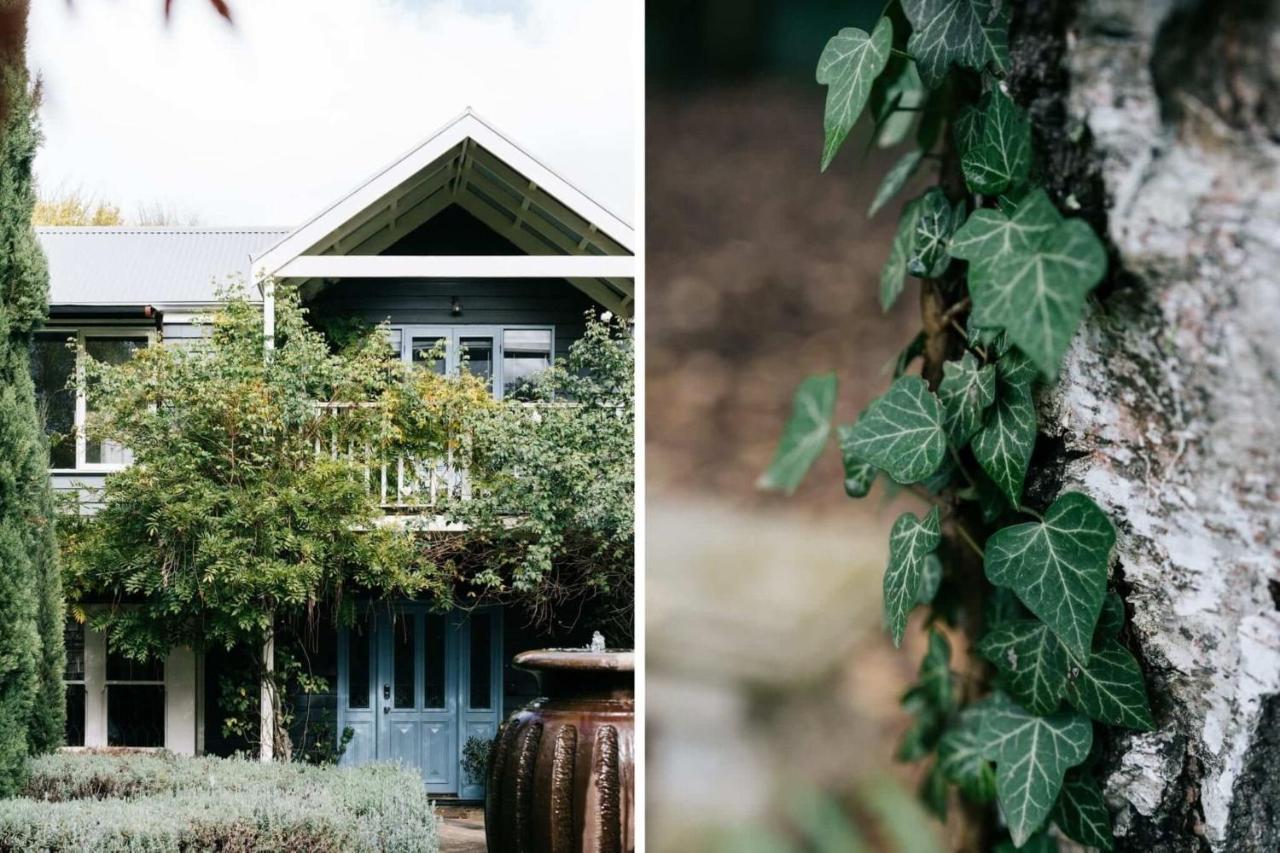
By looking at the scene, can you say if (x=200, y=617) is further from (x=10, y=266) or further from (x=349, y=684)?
(x=10, y=266)

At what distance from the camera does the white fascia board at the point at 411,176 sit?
553 centimetres

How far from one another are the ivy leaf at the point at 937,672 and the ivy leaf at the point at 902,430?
5.0 inches

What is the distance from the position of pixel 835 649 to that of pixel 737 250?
282 millimetres

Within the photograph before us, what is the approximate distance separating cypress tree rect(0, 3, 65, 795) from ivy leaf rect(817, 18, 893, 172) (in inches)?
190

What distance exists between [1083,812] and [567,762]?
254 centimetres

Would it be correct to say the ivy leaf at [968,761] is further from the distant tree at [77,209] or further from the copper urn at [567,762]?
the distant tree at [77,209]

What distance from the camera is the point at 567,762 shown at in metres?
3.05

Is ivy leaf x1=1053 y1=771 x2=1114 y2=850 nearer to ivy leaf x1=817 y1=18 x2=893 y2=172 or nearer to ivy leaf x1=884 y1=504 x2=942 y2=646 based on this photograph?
ivy leaf x1=884 y1=504 x2=942 y2=646

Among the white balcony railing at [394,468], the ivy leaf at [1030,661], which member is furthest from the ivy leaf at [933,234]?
the white balcony railing at [394,468]

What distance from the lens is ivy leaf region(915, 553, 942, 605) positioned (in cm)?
73

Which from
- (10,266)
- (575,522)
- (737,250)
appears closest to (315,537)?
(575,522)

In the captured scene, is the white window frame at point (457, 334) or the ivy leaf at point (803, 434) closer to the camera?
the ivy leaf at point (803, 434)

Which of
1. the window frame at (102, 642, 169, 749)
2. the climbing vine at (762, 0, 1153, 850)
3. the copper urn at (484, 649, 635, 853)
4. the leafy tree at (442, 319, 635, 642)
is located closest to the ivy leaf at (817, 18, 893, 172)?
the climbing vine at (762, 0, 1153, 850)

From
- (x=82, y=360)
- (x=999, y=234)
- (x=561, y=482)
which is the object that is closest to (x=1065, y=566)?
(x=999, y=234)
